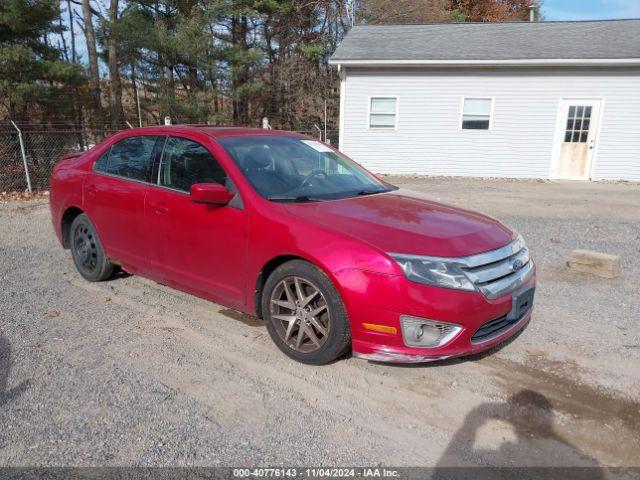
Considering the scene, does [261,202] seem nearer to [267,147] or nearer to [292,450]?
[267,147]

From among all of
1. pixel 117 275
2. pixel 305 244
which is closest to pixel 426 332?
pixel 305 244

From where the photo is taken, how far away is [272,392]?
120 inches

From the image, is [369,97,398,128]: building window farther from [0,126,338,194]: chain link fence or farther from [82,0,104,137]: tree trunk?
[82,0,104,137]: tree trunk

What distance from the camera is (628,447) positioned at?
8.34ft

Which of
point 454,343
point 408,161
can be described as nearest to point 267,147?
point 454,343

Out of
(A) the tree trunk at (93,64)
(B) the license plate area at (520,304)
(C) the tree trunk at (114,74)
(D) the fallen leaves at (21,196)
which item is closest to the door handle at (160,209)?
(B) the license plate area at (520,304)

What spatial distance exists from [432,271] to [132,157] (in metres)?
3.06

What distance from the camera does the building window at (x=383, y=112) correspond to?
48.9 feet

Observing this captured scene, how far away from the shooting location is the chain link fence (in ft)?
36.8

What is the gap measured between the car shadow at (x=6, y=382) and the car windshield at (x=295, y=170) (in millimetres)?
2021

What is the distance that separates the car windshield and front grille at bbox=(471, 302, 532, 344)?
1454mm

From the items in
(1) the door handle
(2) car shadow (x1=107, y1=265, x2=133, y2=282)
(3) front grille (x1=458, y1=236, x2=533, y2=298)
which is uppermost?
(1) the door handle

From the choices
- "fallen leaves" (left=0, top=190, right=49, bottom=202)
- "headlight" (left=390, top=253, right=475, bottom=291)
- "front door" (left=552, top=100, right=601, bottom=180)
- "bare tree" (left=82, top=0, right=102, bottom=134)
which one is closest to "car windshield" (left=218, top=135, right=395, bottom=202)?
"headlight" (left=390, top=253, right=475, bottom=291)

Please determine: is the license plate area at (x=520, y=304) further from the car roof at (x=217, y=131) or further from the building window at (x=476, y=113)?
the building window at (x=476, y=113)
